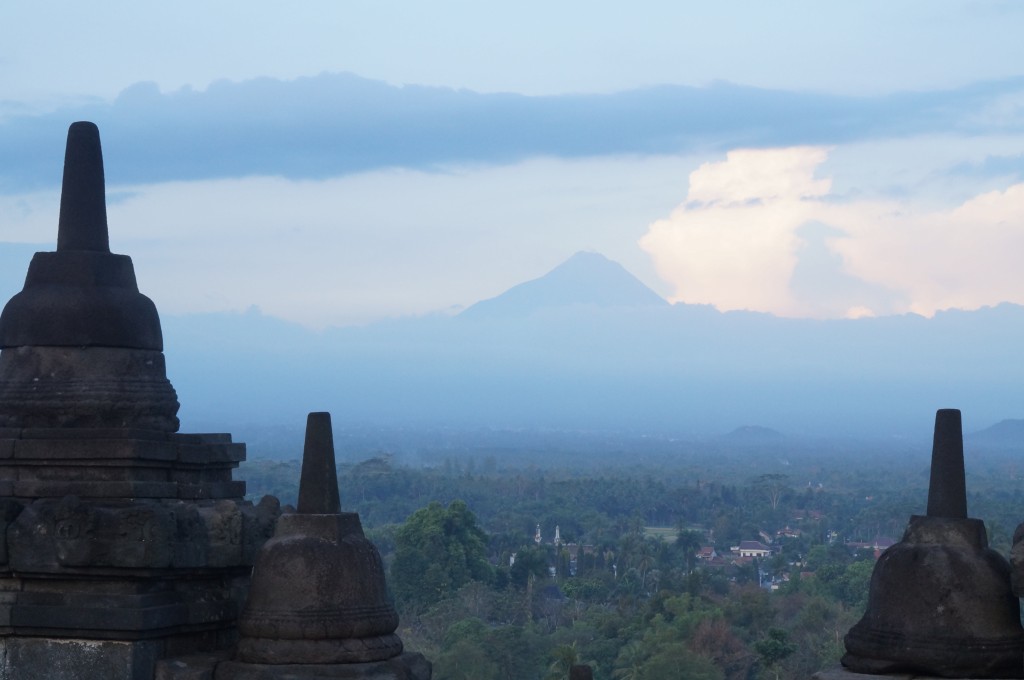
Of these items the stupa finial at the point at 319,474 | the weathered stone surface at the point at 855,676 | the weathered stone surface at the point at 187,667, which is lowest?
the weathered stone surface at the point at 187,667

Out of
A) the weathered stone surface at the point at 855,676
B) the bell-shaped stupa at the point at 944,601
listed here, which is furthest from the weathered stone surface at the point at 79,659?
the bell-shaped stupa at the point at 944,601

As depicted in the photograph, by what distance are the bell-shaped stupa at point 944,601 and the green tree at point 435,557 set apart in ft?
244

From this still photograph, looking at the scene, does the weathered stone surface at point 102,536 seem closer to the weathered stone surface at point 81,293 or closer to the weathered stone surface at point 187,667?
the weathered stone surface at point 187,667

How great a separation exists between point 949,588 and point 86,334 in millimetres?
3683

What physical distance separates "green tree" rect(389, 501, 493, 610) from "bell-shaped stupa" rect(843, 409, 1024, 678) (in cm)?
7447

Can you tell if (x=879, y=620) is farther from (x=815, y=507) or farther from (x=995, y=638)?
(x=815, y=507)

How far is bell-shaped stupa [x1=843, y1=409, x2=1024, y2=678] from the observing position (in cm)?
534

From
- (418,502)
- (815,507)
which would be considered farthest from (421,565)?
(815,507)

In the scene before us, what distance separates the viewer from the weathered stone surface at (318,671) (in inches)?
219

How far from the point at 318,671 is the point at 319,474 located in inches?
30.9

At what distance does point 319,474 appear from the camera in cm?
582

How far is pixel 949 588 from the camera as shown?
5402 mm

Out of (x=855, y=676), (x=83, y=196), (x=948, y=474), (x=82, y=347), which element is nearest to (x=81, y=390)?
(x=82, y=347)

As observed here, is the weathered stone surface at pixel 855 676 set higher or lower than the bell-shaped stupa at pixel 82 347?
lower
